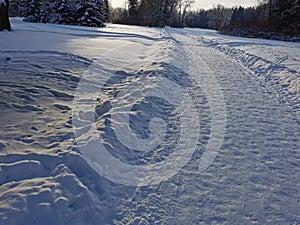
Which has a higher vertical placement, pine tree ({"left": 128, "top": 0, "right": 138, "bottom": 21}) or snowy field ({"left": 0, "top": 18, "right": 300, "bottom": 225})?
pine tree ({"left": 128, "top": 0, "right": 138, "bottom": 21})

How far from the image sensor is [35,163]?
2.73m

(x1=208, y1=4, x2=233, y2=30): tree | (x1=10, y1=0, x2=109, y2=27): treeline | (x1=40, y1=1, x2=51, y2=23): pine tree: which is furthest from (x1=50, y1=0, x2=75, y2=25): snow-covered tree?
(x1=208, y1=4, x2=233, y2=30): tree

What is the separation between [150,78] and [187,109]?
1935 millimetres

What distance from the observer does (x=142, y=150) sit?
11.1 ft

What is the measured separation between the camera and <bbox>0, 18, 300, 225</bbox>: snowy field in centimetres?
234

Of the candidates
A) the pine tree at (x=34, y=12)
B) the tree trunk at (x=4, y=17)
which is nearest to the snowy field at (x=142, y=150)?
the tree trunk at (x=4, y=17)

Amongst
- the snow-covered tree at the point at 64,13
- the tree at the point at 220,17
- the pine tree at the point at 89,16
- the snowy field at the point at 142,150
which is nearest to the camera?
the snowy field at the point at 142,150

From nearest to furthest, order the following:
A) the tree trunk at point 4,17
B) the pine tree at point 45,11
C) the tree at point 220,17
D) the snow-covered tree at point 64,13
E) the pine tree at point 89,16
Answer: the tree trunk at point 4,17 → the pine tree at point 89,16 → the snow-covered tree at point 64,13 → the pine tree at point 45,11 → the tree at point 220,17

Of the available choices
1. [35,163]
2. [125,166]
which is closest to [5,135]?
[35,163]

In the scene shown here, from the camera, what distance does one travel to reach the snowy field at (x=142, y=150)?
92.2 inches

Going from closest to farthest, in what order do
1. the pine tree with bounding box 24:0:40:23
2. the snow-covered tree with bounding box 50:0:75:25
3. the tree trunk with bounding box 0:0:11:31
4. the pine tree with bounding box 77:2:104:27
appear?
1. the tree trunk with bounding box 0:0:11:31
2. the pine tree with bounding box 77:2:104:27
3. the snow-covered tree with bounding box 50:0:75:25
4. the pine tree with bounding box 24:0:40:23

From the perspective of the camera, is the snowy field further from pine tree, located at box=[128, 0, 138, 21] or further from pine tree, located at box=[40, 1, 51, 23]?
pine tree, located at box=[128, 0, 138, 21]

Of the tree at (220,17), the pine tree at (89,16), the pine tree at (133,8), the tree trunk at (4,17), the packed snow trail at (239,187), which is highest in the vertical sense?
the tree at (220,17)

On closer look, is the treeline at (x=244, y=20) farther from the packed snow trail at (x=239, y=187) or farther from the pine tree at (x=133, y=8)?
the packed snow trail at (x=239, y=187)
